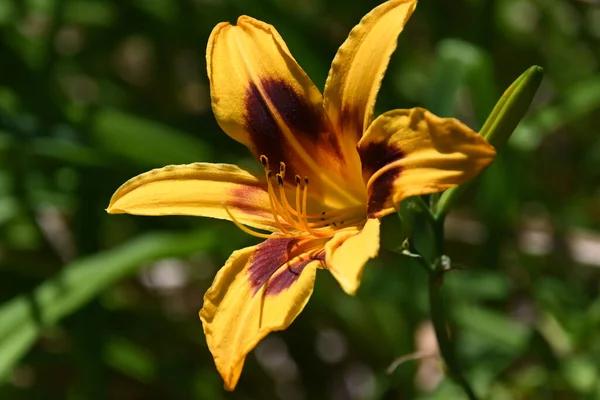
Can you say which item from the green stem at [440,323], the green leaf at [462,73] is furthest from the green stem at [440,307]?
the green leaf at [462,73]

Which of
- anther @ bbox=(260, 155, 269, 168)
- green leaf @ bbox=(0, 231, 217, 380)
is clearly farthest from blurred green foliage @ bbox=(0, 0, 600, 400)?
anther @ bbox=(260, 155, 269, 168)

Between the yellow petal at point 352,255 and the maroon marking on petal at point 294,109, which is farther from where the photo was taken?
the maroon marking on petal at point 294,109

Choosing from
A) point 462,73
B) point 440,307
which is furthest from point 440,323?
point 462,73

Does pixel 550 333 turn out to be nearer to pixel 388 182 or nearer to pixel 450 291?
pixel 450 291

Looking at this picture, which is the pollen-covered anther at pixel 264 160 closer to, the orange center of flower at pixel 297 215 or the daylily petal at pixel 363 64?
the orange center of flower at pixel 297 215

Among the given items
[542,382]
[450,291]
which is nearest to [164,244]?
[450,291]

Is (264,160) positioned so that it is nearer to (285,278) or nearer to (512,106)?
(285,278)

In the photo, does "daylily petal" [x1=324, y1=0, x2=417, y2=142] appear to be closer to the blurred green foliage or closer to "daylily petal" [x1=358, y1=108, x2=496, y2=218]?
"daylily petal" [x1=358, y1=108, x2=496, y2=218]
